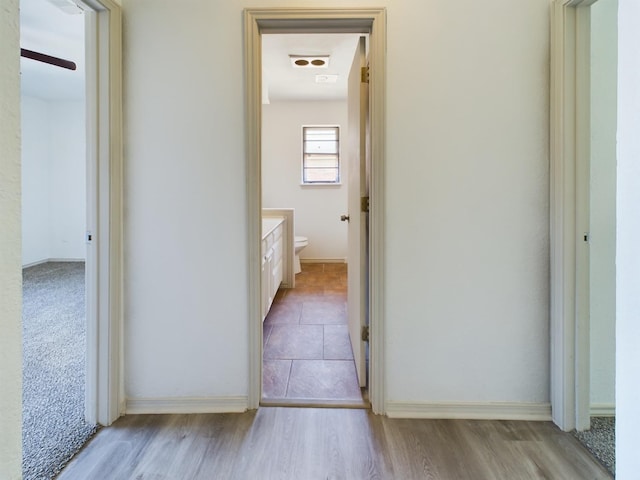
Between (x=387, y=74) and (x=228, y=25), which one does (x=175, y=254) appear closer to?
(x=228, y=25)

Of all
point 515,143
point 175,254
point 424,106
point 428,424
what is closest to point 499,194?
point 515,143

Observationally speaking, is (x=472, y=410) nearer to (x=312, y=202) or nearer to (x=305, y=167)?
(x=312, y=202)

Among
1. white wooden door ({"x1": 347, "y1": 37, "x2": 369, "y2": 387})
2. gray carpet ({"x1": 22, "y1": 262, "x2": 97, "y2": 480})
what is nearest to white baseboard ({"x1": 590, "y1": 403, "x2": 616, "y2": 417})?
white wooden door ({"x1": 347, "y1": 37, "x2": 369, "y2": 387})

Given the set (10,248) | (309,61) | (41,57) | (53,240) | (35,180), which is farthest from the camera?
(53,240)

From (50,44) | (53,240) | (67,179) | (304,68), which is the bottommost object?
(53,240)

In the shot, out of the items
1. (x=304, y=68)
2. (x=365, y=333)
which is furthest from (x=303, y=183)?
(x=365, y=333)

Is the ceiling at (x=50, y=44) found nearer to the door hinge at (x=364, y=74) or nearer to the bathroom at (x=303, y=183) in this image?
the door hinge at (x=364, y=74)

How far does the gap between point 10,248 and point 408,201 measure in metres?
1.44

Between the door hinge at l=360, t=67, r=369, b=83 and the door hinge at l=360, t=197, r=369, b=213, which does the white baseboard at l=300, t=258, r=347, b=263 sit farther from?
the door hinge at l=360, t=67, r=369, b=83

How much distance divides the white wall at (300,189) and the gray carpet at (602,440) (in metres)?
4.09

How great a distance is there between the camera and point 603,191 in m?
1.67

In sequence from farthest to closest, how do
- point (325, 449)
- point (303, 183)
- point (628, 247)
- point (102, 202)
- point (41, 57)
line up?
point (303, 183) < point (41, 57) < point (102, 202) < point (325, 449) < point (628, 247)

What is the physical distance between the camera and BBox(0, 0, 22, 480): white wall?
776 millimetres

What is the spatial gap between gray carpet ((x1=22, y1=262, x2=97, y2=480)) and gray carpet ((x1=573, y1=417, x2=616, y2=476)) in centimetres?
208
